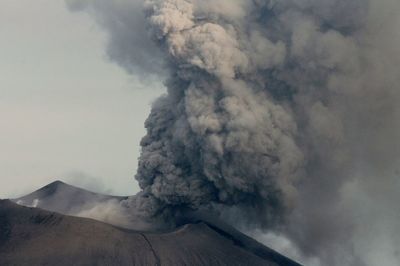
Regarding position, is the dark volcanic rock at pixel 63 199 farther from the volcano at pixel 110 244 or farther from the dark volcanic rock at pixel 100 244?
the volcano at pixel 110 244

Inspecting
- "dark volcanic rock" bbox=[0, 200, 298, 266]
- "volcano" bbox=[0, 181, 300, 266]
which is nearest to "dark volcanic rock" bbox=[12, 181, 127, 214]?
"dark volcanic rock" bbox=[0, 200, 298, 266]

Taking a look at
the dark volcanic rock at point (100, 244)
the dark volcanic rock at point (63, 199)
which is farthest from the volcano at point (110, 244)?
the dark volcanic rock at point (63, 199)

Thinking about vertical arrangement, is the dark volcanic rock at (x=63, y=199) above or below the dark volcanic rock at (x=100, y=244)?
above

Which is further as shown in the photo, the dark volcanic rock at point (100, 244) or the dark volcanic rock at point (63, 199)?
the dark volcanic rock at point (63, 199)

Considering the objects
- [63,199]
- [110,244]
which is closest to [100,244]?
[110,244]

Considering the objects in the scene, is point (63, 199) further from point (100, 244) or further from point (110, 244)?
point (110, 244)

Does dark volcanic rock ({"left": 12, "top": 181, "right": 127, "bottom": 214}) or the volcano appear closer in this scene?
the volcano

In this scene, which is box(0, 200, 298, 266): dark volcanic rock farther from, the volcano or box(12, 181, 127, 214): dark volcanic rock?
box(12, 181, 127, 214): dark volcanic rock

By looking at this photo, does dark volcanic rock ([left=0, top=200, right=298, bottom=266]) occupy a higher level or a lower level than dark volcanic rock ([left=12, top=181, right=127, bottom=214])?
lower
